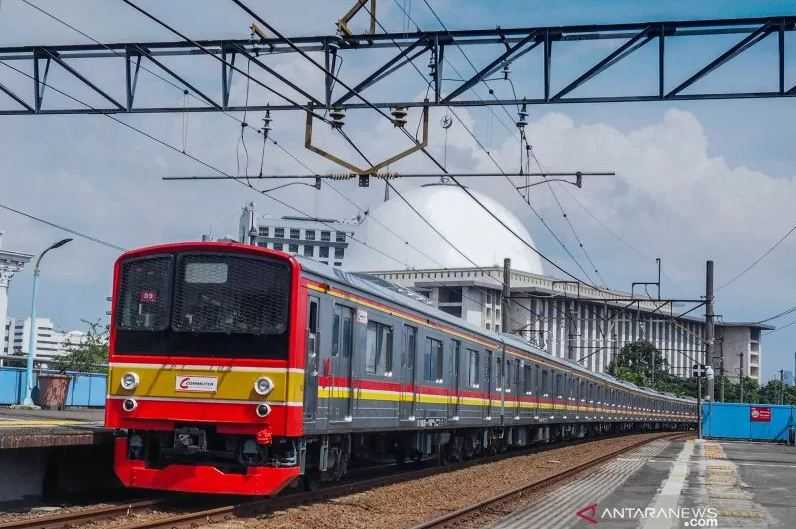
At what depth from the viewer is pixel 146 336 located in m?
14.7

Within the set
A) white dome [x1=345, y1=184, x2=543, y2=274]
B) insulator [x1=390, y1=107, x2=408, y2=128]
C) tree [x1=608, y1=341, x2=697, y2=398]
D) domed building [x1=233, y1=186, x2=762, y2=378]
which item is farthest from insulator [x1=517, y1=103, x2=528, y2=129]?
white dome [x1=345, y1=184, x2=543, y2=274]

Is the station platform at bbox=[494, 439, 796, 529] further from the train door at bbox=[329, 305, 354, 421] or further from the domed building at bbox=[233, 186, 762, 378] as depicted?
the domed building at bbox=[233, 186, 762, 378]

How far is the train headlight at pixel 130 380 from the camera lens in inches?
575

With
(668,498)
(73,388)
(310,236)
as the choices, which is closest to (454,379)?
(668,498)

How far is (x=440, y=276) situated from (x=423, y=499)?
115 meters

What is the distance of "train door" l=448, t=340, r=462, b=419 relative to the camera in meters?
22.8

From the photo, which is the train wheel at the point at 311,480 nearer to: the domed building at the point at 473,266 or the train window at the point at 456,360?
the train window at the point at 456,360

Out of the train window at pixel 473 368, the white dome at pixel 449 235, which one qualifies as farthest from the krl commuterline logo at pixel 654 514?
the white dome at pixel 449 235

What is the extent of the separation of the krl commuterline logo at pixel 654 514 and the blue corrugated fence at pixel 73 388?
19.7m

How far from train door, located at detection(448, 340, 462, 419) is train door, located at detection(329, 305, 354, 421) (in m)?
6.42

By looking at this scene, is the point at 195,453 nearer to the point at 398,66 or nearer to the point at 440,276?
the point at 398,66

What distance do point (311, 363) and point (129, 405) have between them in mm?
2425

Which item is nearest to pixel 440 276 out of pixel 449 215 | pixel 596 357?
pixel 449 215

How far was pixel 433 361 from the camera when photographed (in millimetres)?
21297
